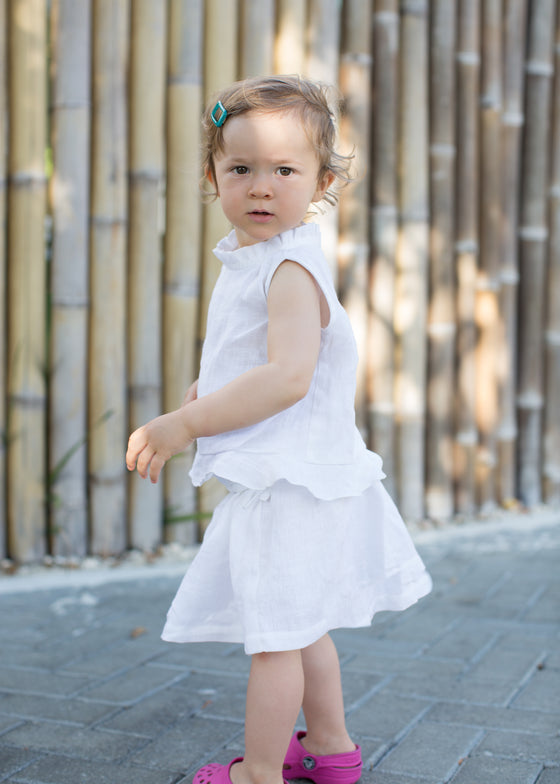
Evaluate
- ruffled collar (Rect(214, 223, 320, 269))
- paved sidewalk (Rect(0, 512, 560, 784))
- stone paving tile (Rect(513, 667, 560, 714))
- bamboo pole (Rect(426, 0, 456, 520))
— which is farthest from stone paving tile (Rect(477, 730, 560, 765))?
bamboo pole (Rect(426, 0, 456, 520))

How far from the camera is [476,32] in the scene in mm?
3709

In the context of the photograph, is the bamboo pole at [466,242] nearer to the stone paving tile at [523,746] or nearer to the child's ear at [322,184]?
the stone paving tile at [523,746]

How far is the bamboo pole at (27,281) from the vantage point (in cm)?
287

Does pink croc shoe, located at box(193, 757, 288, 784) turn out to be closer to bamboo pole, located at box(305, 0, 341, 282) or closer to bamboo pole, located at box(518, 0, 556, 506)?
bamboo pole, located at box(305, 0, 341, 282)

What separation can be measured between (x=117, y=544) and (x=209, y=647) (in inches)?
33.2

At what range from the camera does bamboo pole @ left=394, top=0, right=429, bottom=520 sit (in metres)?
3.56

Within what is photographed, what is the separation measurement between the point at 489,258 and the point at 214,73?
1.41 m

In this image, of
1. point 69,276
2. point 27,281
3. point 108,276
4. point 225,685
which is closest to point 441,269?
point 108,276

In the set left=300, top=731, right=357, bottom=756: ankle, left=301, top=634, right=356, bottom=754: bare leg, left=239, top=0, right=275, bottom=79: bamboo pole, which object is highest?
left=239, top=0, right=275, bottom=79: bamboo pole

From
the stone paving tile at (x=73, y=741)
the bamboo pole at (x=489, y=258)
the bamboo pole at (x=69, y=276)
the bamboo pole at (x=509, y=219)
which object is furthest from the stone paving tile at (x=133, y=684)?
the bamboo pole at (x=509, y=219)

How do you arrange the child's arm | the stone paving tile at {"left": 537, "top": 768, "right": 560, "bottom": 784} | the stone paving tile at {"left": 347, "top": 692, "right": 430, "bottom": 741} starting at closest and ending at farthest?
the child's arm
the stone paving tile at {"left": 537, "top": 768, "right": 560, "bottom": 784}
the stone paving tile at {"left": 347, "top": 692, "right": 430, "bottom": 741}

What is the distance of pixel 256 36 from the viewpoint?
315 centimetres

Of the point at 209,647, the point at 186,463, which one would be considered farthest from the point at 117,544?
the point at 209,647

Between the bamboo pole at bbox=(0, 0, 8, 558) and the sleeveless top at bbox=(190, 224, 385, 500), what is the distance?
62.2 inches
